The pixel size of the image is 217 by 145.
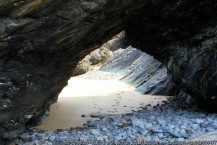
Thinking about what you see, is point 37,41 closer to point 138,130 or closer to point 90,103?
point 138,130

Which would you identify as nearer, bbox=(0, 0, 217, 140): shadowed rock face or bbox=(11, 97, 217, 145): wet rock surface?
bbox=(0, 0, 217, 140): shadowed rock face

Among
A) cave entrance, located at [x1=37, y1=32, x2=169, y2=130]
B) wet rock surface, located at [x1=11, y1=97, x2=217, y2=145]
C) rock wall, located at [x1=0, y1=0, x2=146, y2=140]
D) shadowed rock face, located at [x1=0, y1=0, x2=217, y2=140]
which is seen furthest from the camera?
cave entrance, located at [x1=37, y1=32, x2=169, y2=130]

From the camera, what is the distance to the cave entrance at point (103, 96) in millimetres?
15665

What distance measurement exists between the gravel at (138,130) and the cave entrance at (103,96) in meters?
1.49

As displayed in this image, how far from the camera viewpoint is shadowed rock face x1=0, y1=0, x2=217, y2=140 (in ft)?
33.2

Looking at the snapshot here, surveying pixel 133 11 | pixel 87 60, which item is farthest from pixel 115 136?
pixel 87 60

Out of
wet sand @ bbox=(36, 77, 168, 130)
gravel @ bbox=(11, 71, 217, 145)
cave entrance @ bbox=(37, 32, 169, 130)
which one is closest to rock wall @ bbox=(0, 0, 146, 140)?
gravel @ bbox=(11, 71, 217, 145)

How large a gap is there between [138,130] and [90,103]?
25.8ft

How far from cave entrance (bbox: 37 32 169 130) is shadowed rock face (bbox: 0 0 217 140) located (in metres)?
2.57

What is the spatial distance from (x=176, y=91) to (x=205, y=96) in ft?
20.5

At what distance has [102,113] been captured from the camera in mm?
16250

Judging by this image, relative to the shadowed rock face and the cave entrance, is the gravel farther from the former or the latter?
the cave entrance

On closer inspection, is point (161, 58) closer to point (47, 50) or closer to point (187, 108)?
point (187, 108)

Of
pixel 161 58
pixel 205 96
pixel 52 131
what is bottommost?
pixel 52 131
